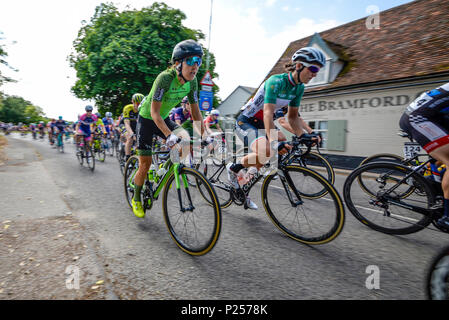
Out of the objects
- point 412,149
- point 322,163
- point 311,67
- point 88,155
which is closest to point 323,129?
point 322,163

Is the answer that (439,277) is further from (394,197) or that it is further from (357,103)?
(357,103)

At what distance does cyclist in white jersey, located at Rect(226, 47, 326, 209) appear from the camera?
297 centimetres

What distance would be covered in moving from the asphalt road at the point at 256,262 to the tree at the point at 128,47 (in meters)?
17.5

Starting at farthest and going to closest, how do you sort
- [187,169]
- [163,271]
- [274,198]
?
1. [274,198]
2. [187,169]
3. [163,271]

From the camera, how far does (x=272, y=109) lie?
3.06m

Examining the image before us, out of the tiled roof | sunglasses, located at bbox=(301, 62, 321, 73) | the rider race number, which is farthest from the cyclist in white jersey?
the tiled roof

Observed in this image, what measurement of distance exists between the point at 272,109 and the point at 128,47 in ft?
60.3

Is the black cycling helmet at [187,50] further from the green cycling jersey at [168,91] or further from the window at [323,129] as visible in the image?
the window at [323,129]

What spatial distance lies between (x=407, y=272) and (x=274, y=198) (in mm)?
1496

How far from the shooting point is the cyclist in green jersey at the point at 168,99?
277cm

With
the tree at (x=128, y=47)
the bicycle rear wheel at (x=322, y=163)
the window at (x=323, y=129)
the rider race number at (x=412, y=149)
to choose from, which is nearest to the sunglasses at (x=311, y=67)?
the rider race number at (x=412, y=149)

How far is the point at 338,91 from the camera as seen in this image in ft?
41.4
